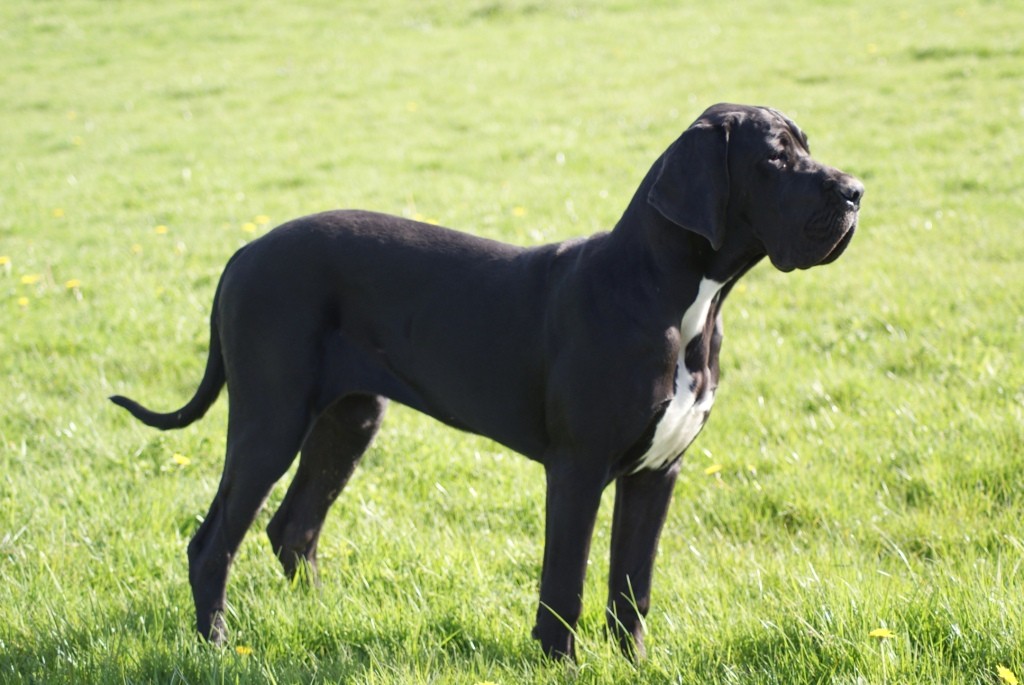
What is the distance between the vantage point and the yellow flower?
2709 mm

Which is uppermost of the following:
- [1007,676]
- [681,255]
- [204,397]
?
[681,255]

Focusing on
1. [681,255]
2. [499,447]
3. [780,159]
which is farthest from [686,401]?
[499,447]

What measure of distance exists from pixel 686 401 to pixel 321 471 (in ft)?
4.94

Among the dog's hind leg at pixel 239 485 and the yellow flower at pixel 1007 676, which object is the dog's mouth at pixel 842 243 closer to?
the yellow flower at pixel 1007 676

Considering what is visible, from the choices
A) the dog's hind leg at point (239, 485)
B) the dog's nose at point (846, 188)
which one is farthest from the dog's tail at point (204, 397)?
the dog's nose at point (846, 188)

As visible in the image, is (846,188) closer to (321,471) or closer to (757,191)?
(757,191)

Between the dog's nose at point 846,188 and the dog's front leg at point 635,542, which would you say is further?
the dog's front leg at point 635,542

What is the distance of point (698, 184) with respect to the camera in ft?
9.71

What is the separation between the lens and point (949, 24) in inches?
542

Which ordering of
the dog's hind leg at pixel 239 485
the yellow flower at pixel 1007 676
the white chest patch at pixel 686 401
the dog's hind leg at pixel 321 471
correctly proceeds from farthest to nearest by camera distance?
the dog's hind leg at pixel 321 471 → the dog's hind leg at pixel 239 485 → the white chest patch at pixel 686 401 → the yellow flower at pixel 1007 676

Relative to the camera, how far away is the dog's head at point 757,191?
9.62ft

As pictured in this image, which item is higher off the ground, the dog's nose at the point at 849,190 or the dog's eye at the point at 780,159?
the dog's eye at the point at 780,159

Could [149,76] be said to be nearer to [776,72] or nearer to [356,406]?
[776,72]

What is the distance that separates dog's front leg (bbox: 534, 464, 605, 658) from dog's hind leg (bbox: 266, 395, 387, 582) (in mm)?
985
